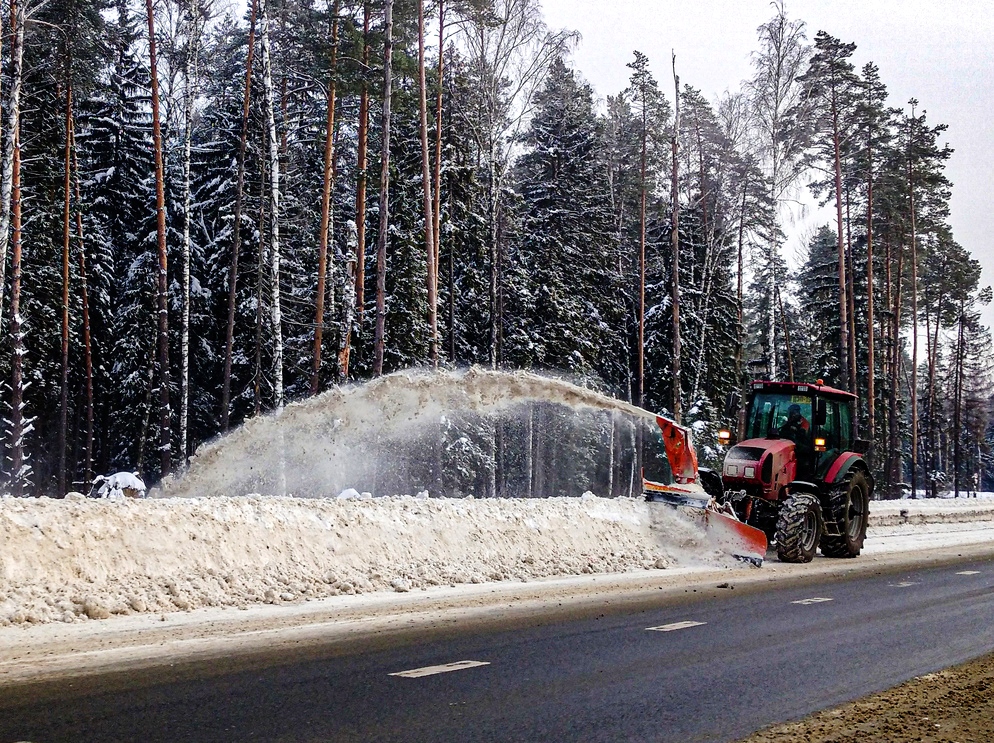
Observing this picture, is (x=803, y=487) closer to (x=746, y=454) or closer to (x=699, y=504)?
(x=746, y=454)

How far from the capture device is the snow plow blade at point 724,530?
14859 mm

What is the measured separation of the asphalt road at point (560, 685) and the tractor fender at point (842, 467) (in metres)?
5.92

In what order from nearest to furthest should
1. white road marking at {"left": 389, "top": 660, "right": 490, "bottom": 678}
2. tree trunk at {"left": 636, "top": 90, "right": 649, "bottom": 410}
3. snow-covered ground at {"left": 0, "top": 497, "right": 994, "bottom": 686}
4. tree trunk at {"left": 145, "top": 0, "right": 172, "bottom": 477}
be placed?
1. white road marking at {"left": 389, "top": 660, "right": 490, "bottom": 678}
2. snow-covered ground at {"left": 0, "top": 497, "right": 994, "bottom": 686}
3. tree trunk at {"left": 145, "top": 0, "right": 172, "bottom": 477}
4. tree trunk at {"left": 636, "top": 90, "right": 649, "bottom": 410}

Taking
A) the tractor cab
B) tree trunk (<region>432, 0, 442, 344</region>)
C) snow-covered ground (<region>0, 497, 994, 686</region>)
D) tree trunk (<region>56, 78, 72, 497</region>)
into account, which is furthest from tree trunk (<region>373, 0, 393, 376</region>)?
tree trunk (<region>56, 78, 72, 497</region>)

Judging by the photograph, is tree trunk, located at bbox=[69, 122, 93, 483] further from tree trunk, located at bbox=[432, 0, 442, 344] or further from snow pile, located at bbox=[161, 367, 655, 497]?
snow pile, located at bbox=[161, 367, 655, 497]

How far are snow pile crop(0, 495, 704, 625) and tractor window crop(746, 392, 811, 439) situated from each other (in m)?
2.60

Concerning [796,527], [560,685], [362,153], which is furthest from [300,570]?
[362,153]

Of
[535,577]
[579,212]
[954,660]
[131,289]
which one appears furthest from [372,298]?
[954,660]

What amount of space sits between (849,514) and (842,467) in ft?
3.36

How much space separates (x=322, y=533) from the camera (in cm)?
1151

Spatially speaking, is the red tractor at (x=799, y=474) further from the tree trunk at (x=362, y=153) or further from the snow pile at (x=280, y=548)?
the tree trunk at (x=362, y=153)

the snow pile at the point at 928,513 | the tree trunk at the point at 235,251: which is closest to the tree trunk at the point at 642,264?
the snow pile at the point at 928,513

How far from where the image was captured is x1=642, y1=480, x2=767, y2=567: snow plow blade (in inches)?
585

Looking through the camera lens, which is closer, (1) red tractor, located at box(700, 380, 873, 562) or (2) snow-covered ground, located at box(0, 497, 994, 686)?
(2) snow-covered ground, located at box(0, 497, 994, 686)
